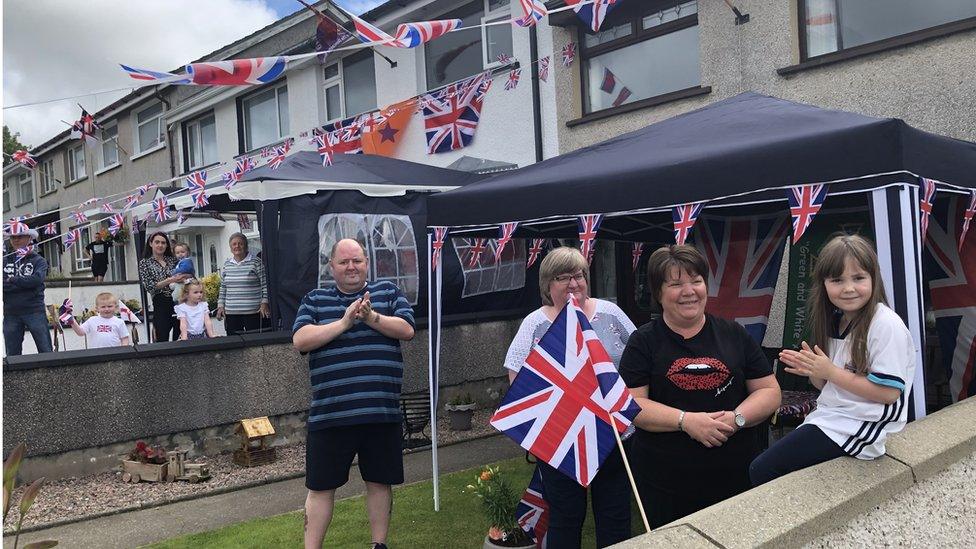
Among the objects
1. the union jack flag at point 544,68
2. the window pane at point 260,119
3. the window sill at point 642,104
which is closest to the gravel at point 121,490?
the window sill at point 642,104

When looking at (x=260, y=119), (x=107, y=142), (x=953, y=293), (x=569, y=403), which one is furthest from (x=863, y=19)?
(x=107, y=142)

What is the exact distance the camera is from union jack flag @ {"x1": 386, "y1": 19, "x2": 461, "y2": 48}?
6879 mm

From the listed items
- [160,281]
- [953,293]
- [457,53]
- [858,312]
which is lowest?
[953,293]

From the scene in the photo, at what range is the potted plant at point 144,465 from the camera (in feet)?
20.4

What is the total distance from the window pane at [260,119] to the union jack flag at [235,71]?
35.2 ft

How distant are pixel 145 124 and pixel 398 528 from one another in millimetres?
19854

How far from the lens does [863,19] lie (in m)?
7.55

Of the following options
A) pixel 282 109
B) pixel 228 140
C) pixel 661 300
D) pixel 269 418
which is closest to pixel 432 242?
pixel 661 300

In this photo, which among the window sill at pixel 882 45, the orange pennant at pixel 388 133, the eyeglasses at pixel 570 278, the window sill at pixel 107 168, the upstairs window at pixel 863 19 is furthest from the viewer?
the window sill at pixel 107 168

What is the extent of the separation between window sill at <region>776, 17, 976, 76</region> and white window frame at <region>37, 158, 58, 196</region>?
27321 millimetres

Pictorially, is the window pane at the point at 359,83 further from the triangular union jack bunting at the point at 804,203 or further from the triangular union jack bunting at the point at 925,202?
the triangular union jack bunting at the point at 925,202

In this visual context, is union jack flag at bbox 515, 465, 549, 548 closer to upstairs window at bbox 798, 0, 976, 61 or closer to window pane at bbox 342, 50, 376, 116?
upstairs window at bbox 798, 0, 976, 61

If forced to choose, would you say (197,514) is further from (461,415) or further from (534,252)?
(534,252)

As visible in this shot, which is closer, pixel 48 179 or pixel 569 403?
pixel 569 403
